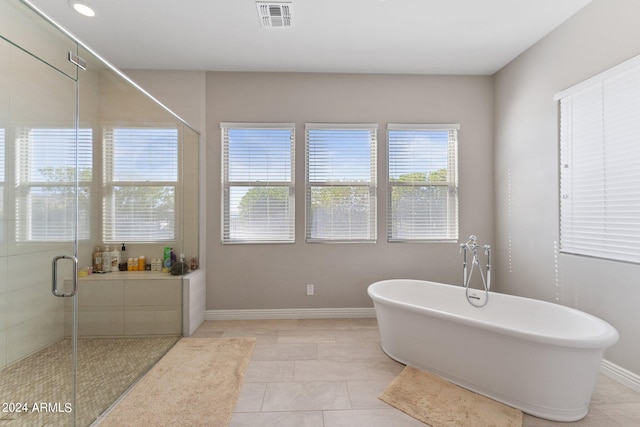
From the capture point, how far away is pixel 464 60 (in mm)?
3039

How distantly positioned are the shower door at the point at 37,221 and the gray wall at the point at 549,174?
3433 mm

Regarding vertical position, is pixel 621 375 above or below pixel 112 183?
below

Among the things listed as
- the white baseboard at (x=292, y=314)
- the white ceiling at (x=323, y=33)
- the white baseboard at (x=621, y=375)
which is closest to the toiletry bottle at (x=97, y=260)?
the white baseboard at (x=292, y=314)

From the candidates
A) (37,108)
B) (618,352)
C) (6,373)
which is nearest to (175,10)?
(37,108)

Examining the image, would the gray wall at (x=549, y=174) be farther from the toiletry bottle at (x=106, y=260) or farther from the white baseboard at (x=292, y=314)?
the toiletry bottle at (x=106, y=260)

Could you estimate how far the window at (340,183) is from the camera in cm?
329

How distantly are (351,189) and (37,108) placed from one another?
256 centimetres

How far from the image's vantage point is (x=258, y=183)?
3.25m

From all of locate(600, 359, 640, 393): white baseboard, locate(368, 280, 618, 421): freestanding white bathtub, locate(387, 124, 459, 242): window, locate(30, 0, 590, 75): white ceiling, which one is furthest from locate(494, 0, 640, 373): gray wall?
locate(387, 124, 459, 242): window

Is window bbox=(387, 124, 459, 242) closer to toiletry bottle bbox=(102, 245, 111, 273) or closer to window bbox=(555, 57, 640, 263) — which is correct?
window bbox=(555, 57, 640, 263)

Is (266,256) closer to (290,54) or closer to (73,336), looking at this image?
(73,336)

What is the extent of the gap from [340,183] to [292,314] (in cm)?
156

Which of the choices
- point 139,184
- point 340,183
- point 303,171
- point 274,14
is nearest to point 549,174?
point 340,183

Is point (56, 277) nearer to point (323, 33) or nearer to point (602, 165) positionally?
point (323, 33)
